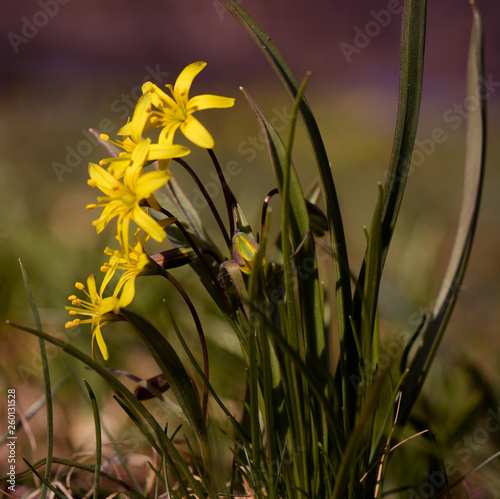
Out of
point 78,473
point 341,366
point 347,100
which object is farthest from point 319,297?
point 347,100

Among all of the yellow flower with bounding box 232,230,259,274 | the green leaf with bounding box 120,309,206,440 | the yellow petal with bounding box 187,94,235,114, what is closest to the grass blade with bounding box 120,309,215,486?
the green leaf with bounding box 120,309,206,440

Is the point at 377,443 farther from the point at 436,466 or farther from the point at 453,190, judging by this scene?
the point at 453,190

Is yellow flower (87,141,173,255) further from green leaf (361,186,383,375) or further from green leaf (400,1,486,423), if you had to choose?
green leaf (400,1,486,423)

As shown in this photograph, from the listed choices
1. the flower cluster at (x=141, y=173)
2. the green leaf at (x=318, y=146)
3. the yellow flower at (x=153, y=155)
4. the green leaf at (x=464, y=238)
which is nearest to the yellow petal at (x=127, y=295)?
the flower cluster at (x=141, y=173)

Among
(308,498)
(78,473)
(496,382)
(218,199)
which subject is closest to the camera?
(308,498)

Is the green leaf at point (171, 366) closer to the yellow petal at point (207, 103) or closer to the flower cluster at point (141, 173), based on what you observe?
the flower cluster at point (141, 173)

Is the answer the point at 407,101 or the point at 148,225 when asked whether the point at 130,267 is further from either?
the point at 407,101

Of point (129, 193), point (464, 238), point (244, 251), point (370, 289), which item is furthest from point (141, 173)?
point (464, 238)
